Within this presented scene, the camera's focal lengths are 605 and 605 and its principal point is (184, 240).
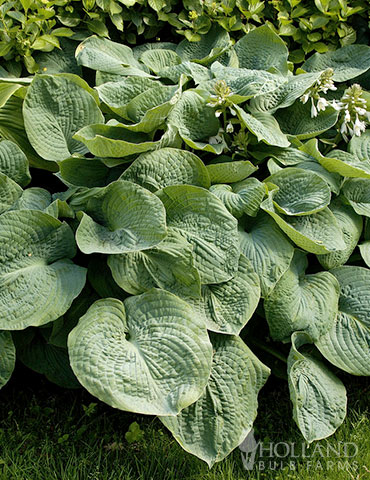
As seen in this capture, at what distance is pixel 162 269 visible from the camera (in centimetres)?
252

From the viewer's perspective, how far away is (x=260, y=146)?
122 inches

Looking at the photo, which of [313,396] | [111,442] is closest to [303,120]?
[313,396]

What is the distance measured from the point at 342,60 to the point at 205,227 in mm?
1856

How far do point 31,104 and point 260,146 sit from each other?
1146mm

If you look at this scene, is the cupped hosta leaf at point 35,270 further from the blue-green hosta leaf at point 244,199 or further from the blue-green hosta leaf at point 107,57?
the blue-green hosta leaf at point 107,57

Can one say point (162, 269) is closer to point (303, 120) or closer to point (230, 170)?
point (230, 170)

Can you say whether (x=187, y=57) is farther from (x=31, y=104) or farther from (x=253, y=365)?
(x=253, y=365)

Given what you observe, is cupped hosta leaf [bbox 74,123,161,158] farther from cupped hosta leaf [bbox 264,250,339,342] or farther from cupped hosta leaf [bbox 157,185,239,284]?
cupped hosta leaf [bbox 264,250,339,342]

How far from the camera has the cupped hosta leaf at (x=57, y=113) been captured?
2.86m

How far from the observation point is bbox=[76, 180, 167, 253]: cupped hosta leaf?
235 cm

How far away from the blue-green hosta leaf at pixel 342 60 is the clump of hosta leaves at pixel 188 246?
0.56 m

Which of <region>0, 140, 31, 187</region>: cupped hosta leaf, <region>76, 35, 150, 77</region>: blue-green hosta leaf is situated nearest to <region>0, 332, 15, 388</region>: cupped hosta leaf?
<region>0, 140, 31, 187</region>: cupped hosta leaf

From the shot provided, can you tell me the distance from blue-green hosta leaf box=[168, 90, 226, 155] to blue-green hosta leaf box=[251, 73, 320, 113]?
33cm

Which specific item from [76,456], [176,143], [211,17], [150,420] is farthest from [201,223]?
[211,17]
